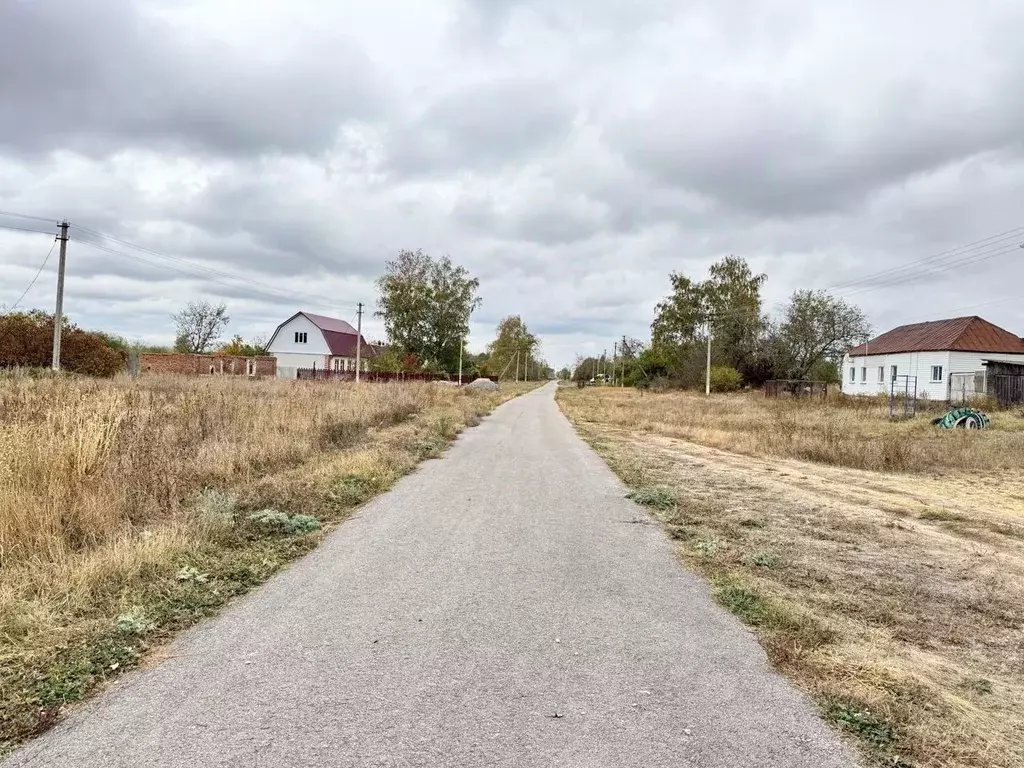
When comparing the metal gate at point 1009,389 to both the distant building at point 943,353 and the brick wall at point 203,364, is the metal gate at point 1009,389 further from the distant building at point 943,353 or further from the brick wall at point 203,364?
the brick wall at point 203,364

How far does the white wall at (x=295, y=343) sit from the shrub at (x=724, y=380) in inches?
1680

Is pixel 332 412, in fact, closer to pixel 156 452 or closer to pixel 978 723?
pixel 156 452

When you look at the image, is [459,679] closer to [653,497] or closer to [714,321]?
[653,497]

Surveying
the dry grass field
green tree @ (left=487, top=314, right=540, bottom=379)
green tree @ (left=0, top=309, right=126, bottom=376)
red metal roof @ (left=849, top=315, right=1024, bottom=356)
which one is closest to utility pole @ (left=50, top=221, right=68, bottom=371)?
green tree @ (left=0, top=309, right=126, bottom=376)

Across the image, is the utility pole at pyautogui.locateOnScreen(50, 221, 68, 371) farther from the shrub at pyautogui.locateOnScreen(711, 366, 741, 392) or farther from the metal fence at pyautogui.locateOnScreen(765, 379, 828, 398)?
the shrub at pyautogui.locateOnScreen(711, 366, 741, 392)

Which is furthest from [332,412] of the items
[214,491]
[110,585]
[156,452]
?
[110,585]

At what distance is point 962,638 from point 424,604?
3876 mm

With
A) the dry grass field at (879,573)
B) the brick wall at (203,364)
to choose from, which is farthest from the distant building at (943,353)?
the brick wall at (203,364)

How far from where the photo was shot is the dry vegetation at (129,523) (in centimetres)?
376

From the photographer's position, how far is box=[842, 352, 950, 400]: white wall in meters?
40.3

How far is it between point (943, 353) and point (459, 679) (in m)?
46.0

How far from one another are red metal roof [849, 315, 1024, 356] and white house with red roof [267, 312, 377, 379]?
2079 inches

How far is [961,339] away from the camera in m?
40.0

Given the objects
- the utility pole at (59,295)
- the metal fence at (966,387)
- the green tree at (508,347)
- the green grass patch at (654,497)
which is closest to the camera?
the green grass patch at (654,497)
